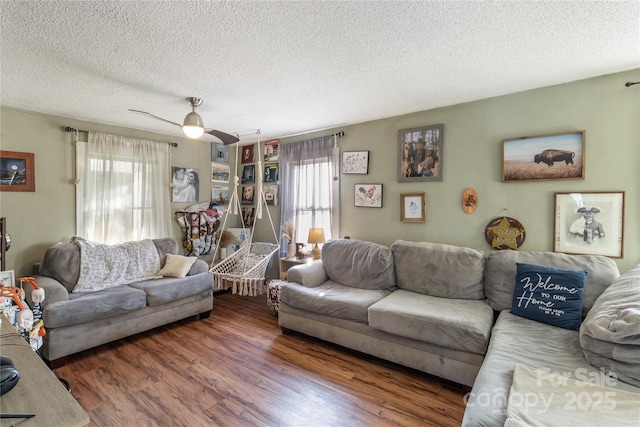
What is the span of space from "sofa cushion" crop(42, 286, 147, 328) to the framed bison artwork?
3.88m

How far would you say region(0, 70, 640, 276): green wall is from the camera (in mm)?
2354

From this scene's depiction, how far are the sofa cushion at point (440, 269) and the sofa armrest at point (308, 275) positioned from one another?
87cm

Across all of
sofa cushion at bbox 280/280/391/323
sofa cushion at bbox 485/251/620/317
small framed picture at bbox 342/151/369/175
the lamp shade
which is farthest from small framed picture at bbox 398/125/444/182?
sofa cushion at bbox 280/280/391/323

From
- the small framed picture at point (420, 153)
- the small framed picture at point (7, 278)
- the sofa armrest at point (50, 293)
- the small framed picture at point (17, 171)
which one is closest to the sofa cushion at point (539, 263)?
the small framed picture at point (420, 153)

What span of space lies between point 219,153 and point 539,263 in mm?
4590

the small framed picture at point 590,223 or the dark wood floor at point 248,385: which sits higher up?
the small framed picture at point 590,223

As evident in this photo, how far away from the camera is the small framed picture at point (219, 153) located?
4852 millimetres

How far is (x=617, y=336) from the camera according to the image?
4.79ft

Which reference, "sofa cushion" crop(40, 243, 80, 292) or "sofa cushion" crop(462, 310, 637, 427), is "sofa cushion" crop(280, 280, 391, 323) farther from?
"sofa cushion" crop(40, 243, 80, 292)

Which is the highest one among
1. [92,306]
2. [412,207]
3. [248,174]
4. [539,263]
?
[248,174]

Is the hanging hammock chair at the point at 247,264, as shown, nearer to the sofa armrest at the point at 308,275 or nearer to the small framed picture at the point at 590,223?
the sofa armrest at the point at 308,275

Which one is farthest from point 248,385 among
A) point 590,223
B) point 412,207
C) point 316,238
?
point 590,223

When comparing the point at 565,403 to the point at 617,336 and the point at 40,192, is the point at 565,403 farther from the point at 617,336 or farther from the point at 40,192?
the point at 40,192

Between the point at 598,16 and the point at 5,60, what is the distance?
388cm
